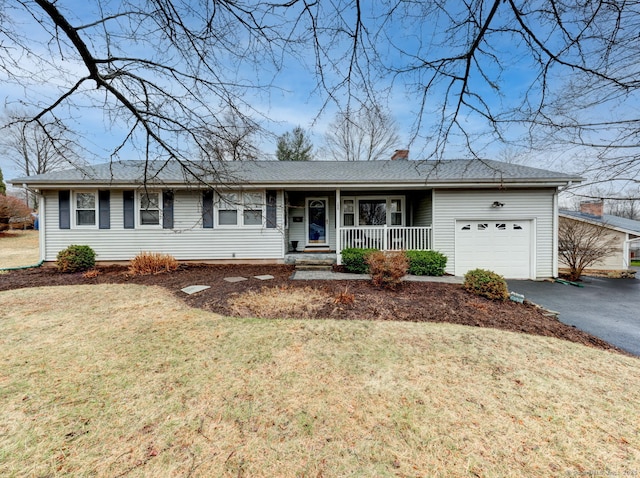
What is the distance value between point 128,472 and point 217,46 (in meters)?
3.74

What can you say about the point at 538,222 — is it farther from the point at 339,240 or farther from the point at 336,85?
the point at 336,85

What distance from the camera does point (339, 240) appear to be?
9258 mm

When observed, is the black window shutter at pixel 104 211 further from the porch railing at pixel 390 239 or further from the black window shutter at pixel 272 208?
the porch railing at pixel 390 239

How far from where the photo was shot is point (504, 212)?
8.91 meters

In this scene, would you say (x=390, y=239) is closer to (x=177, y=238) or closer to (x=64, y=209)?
(x=177, y=238)

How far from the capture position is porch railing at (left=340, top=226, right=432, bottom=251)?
9.21 m

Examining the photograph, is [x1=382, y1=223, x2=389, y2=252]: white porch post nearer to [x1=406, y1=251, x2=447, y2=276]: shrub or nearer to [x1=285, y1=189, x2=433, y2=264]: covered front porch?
[x1=406, y1=251, x2=447, y2=276]: shrub

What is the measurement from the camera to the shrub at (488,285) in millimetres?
5723

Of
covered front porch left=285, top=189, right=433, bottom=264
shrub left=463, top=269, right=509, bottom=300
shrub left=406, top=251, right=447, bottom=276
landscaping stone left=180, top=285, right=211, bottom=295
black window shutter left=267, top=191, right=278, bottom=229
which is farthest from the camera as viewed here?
covered front porch left=285, top=189, right=433, bottom=264

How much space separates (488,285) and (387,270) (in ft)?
6.87

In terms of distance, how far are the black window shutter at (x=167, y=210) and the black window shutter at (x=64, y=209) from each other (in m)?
3.01

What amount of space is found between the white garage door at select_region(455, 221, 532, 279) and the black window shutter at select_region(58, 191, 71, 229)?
12834mm

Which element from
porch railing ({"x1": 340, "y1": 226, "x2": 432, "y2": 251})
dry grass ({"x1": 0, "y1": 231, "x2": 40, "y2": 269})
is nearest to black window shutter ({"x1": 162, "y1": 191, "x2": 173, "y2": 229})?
dry grass ({"x1": 0, "y1": 231, "x2": 40, "y2": 269})

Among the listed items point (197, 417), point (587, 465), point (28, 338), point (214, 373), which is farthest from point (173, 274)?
point (587, 465)
